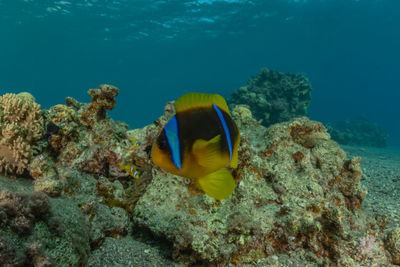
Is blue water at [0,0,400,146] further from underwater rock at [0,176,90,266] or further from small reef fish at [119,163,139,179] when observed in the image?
underwater rock at [0,176,90,266]

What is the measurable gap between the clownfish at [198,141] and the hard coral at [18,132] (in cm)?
293

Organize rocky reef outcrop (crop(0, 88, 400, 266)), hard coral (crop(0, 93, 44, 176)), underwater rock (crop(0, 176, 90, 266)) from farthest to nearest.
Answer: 1. hard coral (crop(0, 93, 44, 176))
2. rocky reef outcrop (crop(0, 88, 400, 266))
3. underwater rock (crop(0, 176, 90, 266))

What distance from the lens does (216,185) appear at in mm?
1448

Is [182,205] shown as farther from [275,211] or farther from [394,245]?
[394,245]

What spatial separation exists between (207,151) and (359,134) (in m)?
29.5

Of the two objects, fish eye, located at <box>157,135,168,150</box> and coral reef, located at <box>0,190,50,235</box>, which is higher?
fish eye, located at <box>157,135,168,150</box>

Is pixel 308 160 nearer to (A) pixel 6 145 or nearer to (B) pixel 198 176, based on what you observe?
(B) pixel 198 176

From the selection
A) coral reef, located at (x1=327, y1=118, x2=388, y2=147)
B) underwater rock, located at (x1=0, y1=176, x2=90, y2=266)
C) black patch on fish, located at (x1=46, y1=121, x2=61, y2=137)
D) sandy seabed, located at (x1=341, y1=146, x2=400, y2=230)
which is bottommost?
coral reef, located at (x1=327, y1=118, x2=388, y2=147)

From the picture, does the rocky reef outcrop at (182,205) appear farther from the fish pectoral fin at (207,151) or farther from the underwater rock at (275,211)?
the fish pectoral fin at (207,151)

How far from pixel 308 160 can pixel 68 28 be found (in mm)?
54896

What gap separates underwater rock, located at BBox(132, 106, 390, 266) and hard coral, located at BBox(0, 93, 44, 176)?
69.4 inches

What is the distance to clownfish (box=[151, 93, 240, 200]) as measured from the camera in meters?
1.22

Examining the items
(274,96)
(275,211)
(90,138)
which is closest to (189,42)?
(274,96)

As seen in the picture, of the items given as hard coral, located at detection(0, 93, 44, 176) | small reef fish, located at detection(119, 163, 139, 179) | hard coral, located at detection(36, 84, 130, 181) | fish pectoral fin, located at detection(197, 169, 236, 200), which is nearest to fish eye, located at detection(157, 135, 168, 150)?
fish pectoral fin, located at detection(197, 169, 236, 200)
